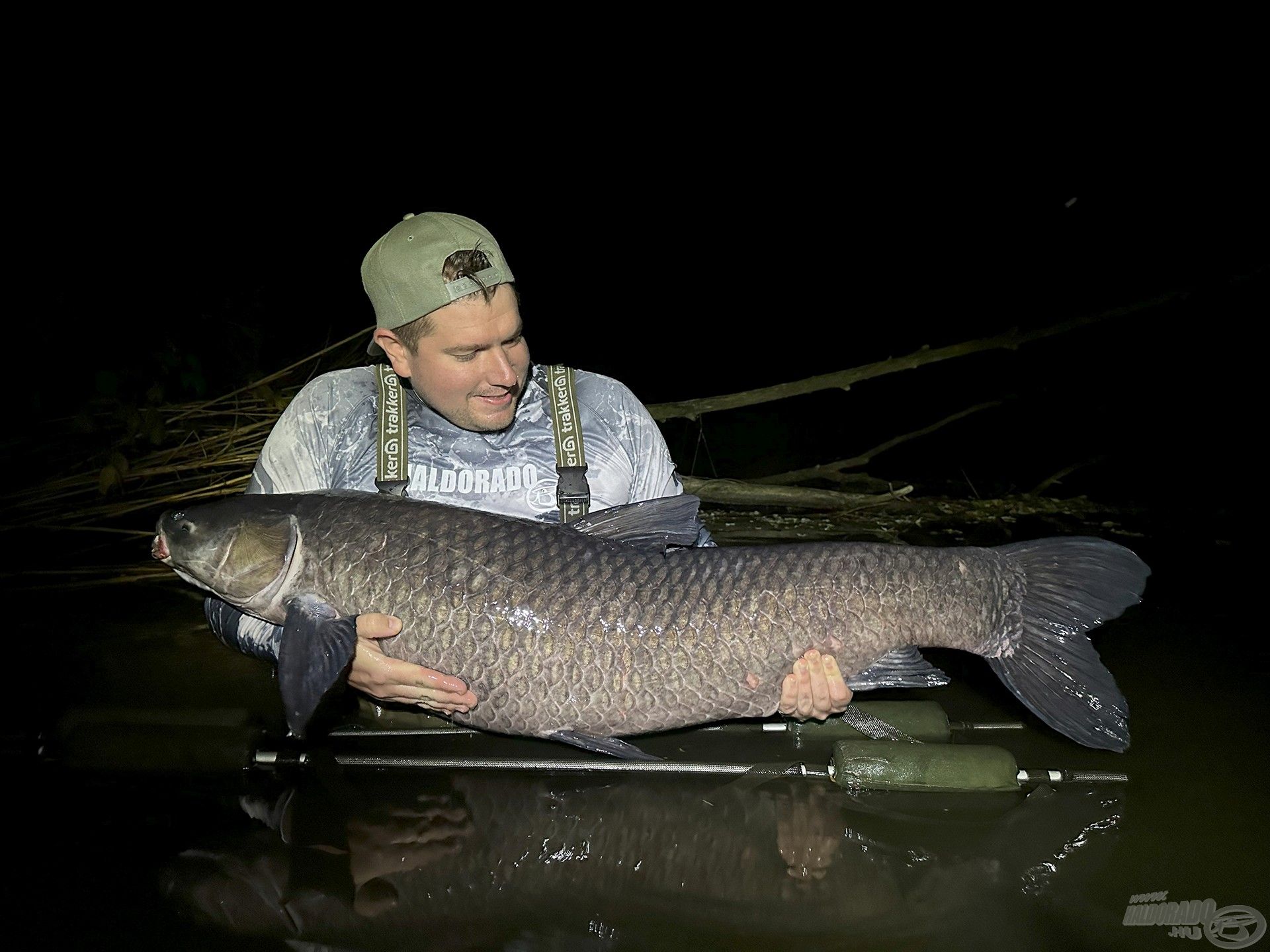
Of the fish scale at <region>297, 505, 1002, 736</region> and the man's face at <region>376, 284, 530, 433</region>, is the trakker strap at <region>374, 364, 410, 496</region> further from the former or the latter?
the fish scale at <region>297, 505, 1002, 736</region>

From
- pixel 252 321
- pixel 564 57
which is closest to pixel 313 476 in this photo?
pixel 252 321

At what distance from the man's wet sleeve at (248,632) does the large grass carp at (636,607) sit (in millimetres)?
168

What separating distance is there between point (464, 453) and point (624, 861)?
1.46 metres

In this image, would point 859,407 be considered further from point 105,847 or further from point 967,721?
point 105,847

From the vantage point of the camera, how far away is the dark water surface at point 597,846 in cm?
200

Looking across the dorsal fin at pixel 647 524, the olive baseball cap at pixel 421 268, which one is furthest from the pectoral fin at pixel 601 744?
the olive baseball cap at pixel 421 268

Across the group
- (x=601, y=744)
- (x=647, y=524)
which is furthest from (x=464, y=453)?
(x=601, y=744)

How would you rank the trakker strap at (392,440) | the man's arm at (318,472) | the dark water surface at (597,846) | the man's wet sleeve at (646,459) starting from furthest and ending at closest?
the man's wet sleeve at (646,459), the trakker strap at (392,440), the man's arm at (318,472), the dark water surface at (597,846)

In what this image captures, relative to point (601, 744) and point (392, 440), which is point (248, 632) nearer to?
point (392, 440)

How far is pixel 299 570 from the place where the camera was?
2.46m

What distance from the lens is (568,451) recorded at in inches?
118

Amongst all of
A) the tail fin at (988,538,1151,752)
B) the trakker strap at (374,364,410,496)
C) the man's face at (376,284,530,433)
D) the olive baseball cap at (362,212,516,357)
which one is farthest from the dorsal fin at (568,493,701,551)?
the tail fin at (988,538,1151,752)

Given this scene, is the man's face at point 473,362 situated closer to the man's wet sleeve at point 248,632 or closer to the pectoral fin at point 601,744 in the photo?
the man's wet sleeve at point 248,632

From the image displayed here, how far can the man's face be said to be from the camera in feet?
8.76
